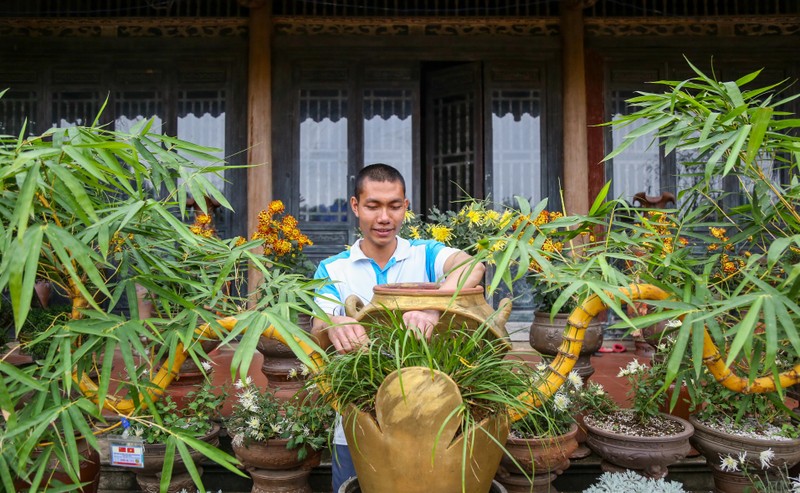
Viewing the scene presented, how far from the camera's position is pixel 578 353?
4.52 ft

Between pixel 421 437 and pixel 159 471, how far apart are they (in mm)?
1493

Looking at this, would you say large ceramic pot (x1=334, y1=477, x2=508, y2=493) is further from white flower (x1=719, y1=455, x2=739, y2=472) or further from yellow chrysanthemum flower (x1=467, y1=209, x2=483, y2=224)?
yellow chrysanthemum flower (x1=467, y1=209, x2=483, y2=224)

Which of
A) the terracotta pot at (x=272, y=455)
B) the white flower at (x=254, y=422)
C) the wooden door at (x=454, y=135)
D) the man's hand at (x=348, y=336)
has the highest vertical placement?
the wooden door at (x=454, y=135)

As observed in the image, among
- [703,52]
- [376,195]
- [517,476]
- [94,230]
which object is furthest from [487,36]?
[94,230]

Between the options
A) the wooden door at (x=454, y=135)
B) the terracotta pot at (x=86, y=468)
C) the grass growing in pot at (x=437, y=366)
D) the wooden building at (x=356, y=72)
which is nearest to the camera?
the grass growing in pot at (x=437, y=366)

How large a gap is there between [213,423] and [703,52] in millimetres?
5164

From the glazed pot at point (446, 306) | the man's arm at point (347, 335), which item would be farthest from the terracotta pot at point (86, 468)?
the glazed pot at point (446, 306)

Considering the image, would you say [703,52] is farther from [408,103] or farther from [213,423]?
[213,423]

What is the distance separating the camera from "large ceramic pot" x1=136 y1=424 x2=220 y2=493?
2.13 metres

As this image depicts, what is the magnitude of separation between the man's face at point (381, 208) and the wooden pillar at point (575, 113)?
11.3ft

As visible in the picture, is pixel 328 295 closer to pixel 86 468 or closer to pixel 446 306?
pixel 446 306

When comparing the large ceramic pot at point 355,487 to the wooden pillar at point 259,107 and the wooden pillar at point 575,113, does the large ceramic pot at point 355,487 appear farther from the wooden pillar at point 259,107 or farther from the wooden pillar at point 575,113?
the wooden pillar at point 575,113

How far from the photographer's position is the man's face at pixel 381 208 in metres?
1.93

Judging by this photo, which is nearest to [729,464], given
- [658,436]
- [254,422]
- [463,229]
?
[658,436]
